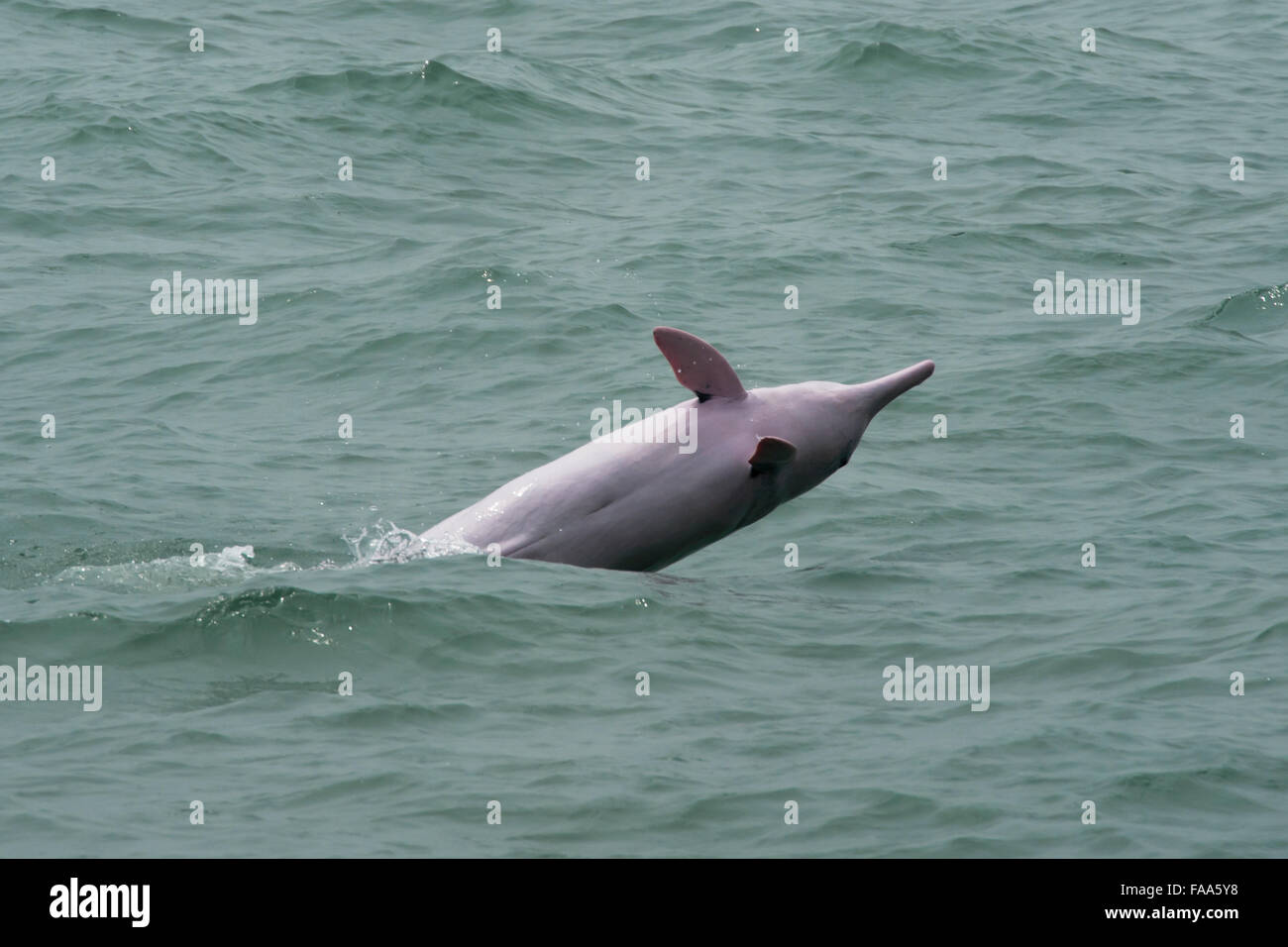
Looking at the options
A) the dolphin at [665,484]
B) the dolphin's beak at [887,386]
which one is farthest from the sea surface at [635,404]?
the dolphin's beak at [887,386]

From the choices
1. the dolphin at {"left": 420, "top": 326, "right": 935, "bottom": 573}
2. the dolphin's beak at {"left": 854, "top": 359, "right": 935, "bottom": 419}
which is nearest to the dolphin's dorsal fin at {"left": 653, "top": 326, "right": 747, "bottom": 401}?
the dolphin at {"left": 420, "top": 326, "right": 935, "bottom": 573}

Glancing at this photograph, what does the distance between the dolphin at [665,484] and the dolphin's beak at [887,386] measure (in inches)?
26.2

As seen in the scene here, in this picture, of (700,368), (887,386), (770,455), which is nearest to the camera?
(770,455)

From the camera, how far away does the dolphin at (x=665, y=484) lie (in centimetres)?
1340

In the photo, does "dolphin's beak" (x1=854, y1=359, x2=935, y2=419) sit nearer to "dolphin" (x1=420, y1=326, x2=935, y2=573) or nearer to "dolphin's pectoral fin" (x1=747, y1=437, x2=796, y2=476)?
"dolphin" (x1=420, y1=326, x2=935, y2=573)

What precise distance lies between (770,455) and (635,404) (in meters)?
4.91

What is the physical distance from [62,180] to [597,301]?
7.90 metres

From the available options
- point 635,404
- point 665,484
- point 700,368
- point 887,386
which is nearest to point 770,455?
point 665,484

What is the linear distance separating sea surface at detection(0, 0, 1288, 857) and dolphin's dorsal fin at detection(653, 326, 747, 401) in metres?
1.30

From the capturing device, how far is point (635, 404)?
712 inches

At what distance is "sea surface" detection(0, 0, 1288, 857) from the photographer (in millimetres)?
10164

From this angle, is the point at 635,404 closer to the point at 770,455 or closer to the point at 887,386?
the point at 887,386

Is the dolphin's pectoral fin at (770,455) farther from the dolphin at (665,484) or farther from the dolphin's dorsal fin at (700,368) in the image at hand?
the dolphin's dorsal fin at (700,368)
